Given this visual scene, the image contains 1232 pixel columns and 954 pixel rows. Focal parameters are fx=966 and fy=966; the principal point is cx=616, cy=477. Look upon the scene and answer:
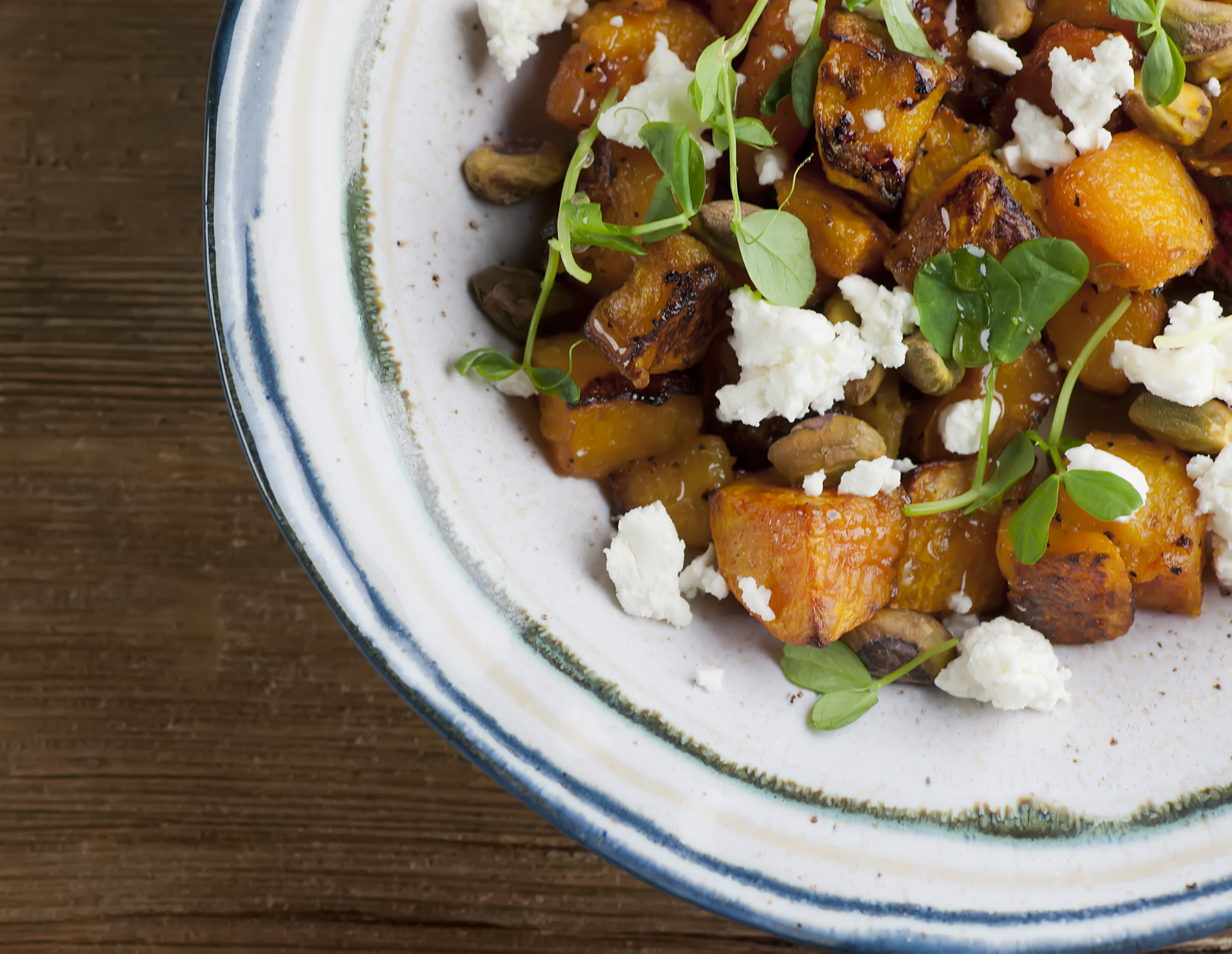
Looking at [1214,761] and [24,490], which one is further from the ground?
[1214,761]

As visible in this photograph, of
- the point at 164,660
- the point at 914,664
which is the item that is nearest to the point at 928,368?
the point at 914,664

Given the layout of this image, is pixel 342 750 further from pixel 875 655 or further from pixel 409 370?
pixel 875 655

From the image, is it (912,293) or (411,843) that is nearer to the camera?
(912,293)

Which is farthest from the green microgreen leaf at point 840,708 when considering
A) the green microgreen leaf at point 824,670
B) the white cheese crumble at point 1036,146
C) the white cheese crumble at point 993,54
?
the white cheese crumble at point 993,54

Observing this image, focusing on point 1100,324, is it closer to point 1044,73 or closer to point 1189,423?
point 1189,423

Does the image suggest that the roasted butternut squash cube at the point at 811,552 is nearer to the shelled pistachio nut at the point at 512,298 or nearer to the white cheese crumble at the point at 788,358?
the white cheese crumble at the point at 788,358

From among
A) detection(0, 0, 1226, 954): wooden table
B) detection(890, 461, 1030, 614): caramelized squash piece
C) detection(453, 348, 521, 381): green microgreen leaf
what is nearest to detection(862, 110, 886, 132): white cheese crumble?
detection(890, 461, 1030, 614): caramelized squash piece

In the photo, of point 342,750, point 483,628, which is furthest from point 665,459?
point 342,750
